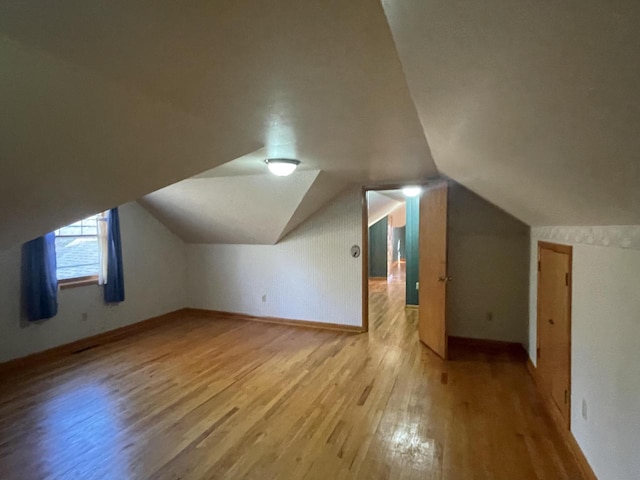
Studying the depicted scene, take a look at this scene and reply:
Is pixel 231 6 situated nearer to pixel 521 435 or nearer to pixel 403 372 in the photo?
pixel 521 435

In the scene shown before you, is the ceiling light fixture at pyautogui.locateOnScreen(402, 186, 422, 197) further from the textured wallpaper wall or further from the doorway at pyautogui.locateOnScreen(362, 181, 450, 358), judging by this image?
the textured wallpaper wall

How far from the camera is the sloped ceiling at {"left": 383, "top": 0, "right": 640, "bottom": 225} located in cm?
63

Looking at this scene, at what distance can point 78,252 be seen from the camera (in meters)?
4.56

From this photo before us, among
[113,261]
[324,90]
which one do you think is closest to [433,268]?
[324,90]

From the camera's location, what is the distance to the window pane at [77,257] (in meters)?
4.37

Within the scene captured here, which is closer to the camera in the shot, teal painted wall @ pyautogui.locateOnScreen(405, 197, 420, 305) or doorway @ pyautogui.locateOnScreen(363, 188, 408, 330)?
→ doorway @ pyautogui.locateOnScreen(363, 188, 408, 330)

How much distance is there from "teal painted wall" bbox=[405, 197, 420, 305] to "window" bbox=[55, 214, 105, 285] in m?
4.57

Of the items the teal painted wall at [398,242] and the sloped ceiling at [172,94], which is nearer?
the sloped ceiling at [172,94]

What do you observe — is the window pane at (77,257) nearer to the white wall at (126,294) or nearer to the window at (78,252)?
the window at (78,252)

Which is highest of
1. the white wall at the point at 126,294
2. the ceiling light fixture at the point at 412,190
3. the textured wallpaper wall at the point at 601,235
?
the ceiling light fixture at the point at 412,190

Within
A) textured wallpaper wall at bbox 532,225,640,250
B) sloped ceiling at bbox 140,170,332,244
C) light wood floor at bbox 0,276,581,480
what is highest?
sloped ceiling at bbox 140,170,332,244

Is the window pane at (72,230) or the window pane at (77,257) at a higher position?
the window pane at (72,230)

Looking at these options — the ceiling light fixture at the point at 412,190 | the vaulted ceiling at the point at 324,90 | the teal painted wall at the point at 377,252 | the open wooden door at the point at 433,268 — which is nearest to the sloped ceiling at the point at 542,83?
the vaulted ceiling at the point at 324,90

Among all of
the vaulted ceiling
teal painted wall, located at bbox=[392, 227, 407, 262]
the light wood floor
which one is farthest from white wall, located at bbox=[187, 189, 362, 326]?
teal painted wall, located at bbox=[392, 227, 407, 262]
